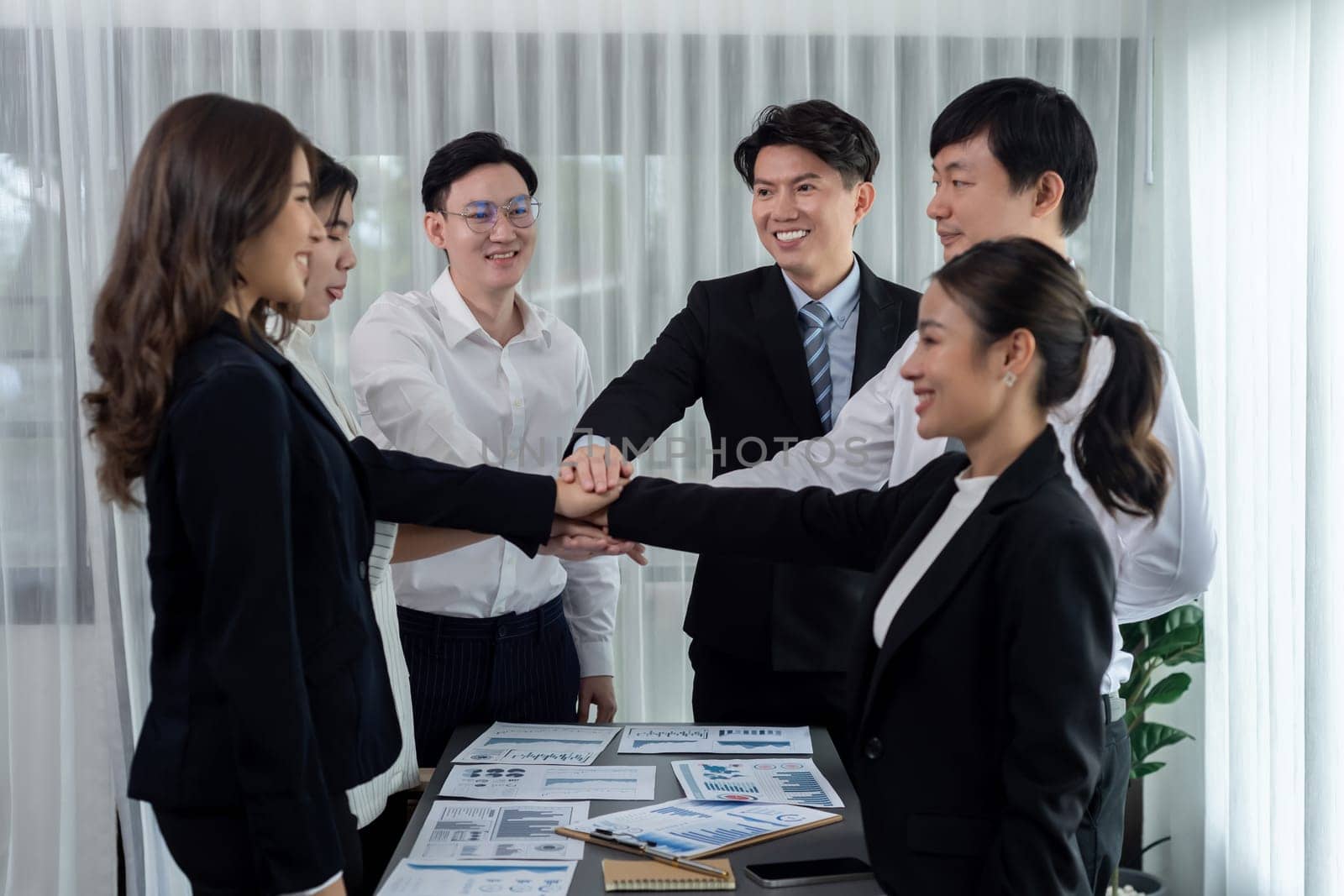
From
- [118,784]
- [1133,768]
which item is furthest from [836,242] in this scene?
[118,784]

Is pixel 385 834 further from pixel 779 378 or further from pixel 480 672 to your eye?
pixel 779 378

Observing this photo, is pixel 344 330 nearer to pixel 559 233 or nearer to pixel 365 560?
pixel 559 233

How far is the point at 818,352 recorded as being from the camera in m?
2.48

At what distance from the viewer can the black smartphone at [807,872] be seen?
1.56 meters

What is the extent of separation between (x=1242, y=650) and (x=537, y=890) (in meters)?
2.30

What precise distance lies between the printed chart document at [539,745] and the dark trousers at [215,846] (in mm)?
683

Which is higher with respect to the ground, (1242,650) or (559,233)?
(559,233)

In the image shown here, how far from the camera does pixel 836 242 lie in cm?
Result: 253

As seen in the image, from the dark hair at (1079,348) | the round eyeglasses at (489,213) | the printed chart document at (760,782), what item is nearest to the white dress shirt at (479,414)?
the round eyeglasses at (489,213)

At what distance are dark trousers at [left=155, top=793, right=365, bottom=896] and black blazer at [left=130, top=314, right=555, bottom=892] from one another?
19mm

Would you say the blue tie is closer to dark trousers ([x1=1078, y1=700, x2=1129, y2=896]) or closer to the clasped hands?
the clasped hands

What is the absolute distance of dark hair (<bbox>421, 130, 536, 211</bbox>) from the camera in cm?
265

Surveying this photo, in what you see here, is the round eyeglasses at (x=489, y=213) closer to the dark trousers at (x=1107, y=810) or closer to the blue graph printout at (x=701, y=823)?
the blue graph printout at (x=701, y=823)

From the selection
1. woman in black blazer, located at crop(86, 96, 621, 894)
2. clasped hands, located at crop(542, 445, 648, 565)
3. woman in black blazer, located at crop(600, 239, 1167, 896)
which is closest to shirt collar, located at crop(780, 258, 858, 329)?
clasped hands, located at crop(542, 445, 648, 565)
